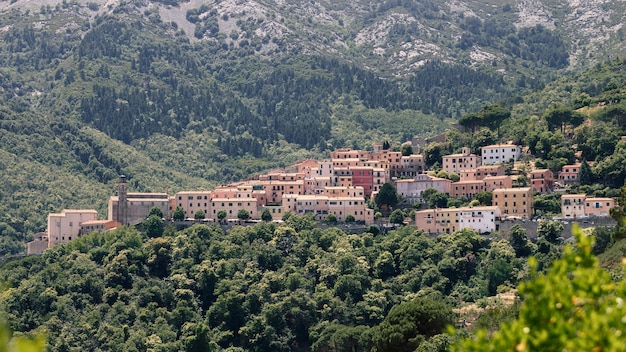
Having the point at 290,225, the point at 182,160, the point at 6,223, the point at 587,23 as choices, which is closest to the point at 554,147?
the point at 290,225

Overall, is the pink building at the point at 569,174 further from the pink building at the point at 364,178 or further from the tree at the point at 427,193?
the pink building at the point at 364,178

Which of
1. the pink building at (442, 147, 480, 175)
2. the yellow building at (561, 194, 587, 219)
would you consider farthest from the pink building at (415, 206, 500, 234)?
the pink building at (442, 147, 480, 175)

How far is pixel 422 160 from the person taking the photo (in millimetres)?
106875

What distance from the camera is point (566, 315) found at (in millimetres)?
20406

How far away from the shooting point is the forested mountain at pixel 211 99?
5566 inches

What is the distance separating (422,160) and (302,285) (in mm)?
23414

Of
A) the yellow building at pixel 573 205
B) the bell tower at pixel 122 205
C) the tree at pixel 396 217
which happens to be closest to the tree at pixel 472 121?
the tree at pixel 396 217

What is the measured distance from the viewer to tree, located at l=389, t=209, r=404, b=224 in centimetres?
9519

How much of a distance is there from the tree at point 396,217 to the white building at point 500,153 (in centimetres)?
1071

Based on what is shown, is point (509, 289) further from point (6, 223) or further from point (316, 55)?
point (316, 55)

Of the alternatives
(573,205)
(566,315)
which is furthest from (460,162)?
(566,315)

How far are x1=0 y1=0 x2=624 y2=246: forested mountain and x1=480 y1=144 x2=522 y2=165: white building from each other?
24.7 meters

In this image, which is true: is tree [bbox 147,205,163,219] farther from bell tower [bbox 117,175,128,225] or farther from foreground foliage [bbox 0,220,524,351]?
bell tower [bbox 117,175,128,225]

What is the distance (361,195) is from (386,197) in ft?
7.65
